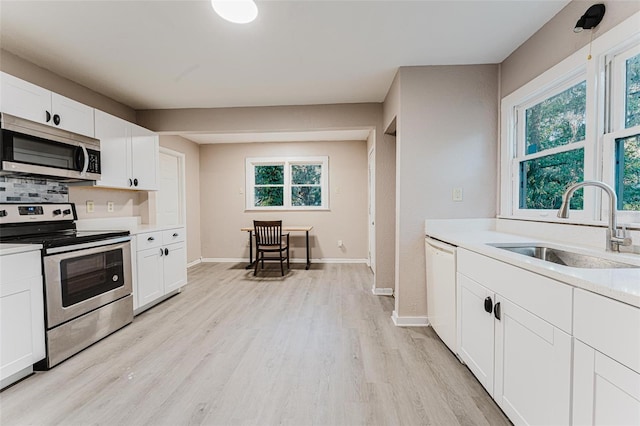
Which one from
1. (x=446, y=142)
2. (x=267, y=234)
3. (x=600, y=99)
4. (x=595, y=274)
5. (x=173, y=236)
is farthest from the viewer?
(x=267, y=234)

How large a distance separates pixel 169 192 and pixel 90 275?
102 inches

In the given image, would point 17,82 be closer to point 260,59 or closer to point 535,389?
point 260,59

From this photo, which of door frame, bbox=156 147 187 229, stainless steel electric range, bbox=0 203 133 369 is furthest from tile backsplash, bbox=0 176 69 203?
door frame, bbox=156 147 187 229

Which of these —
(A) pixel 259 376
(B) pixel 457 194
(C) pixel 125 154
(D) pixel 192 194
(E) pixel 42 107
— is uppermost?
(E) pixel 42 107

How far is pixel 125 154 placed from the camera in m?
2.97

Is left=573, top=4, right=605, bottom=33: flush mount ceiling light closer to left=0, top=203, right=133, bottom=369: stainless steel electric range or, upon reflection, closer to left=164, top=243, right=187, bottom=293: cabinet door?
left=0, top=203, right=133, bottom=369: stainless steel electric range

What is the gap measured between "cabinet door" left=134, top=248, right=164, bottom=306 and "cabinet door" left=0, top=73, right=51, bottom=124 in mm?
1398

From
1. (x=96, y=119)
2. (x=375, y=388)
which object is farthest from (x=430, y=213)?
(x=96, y=119)

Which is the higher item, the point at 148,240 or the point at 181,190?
the point at 181,190

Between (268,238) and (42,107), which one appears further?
(268,238)

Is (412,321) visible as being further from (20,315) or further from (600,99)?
(20,315)

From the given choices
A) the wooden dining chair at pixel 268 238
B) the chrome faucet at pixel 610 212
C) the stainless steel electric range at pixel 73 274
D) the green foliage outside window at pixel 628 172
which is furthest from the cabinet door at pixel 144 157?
the green foliage outside window at pixel 628 172

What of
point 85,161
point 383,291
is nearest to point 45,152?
point 85,161

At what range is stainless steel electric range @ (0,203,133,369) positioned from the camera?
194 cm
